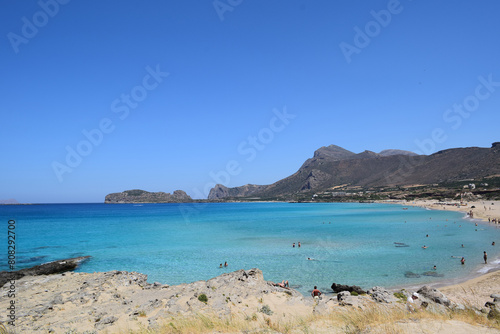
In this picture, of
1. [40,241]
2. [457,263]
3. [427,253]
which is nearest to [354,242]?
[427,253]

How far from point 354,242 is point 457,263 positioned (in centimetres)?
1355

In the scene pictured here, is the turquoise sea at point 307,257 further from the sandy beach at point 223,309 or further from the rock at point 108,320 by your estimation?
the rock at point 108,320

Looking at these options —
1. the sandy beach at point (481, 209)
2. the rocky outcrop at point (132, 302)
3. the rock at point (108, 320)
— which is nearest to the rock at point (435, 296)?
the rocky outcrop at point (132, 302)

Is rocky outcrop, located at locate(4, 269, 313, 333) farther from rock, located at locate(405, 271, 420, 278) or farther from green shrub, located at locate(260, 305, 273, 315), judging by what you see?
rock, located at locate(405, 271, 420, 278)

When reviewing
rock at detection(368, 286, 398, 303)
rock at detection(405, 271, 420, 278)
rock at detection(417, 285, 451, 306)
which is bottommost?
rock at detection(405, 271, 420, 278)

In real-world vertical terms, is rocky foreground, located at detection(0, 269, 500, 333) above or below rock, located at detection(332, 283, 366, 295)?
above

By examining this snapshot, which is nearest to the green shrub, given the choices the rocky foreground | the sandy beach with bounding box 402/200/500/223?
the rocky foreground

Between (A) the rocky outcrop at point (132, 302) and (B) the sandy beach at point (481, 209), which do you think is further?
(B) the sandy beach at point (481, 209)

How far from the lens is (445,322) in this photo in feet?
25.0

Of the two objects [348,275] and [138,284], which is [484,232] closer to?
[348,275]

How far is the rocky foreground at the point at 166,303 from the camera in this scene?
1157 centimetres

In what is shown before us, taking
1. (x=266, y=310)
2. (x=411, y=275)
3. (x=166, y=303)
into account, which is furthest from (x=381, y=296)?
(x=166, y=303)

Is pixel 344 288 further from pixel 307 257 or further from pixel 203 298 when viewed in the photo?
pixel 307 257

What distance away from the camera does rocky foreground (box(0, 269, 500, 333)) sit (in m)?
11.6
